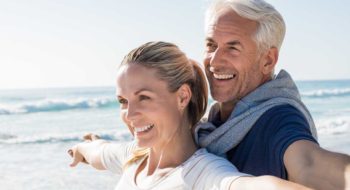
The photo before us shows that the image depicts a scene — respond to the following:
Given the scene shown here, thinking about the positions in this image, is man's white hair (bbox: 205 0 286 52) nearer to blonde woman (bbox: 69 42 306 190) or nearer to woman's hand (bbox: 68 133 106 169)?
blonde woman (bbox: 69 42 306 190)

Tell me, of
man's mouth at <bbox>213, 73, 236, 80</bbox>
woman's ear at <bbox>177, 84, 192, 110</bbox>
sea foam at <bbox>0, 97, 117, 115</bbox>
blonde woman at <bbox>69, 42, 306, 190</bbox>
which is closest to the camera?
blonde woman at <bbox>69, 42, 306, 190</bbox>

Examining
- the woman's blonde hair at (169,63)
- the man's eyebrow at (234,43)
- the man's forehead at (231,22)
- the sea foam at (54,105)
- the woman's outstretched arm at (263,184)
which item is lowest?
the sea foam at (54,105)

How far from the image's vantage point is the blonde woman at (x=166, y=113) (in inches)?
82.8

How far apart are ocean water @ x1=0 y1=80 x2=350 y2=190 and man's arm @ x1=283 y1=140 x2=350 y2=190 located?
5.66m

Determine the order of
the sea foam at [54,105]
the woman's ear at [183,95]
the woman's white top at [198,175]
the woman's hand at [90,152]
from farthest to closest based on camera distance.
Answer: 1. the sea foam at [54,105]
2. the woman's hand at [90,152]
3. the woman's ear at [183,95]
4. the woman's white top at [198,175]

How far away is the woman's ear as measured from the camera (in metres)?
2.21

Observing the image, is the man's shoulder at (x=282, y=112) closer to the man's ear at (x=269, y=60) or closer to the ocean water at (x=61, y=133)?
the man's ear at (x=269, y=60)

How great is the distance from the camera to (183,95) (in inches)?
87.7

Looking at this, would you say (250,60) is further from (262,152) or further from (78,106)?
(78,106)

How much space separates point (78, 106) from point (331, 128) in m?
11.1

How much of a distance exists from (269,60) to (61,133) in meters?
12.9

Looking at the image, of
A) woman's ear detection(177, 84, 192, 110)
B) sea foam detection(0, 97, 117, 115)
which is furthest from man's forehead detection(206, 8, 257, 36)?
sea foam detection(0, 97, 117, 115)

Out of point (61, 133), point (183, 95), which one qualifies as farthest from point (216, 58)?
point (61, 133)

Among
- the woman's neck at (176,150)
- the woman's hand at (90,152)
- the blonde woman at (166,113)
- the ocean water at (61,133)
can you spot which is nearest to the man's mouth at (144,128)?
the blonde woman at (166,113)
